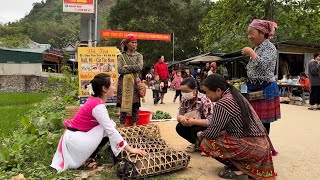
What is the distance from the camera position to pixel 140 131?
4.30 metres

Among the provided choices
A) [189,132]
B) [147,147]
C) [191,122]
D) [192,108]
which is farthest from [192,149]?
[147,147]

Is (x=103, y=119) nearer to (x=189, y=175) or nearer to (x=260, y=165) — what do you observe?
(x=189, y=175)

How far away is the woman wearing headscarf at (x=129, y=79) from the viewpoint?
537 centimetres

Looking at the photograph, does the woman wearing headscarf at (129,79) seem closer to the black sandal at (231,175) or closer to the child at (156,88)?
the black sandal at (231,175)

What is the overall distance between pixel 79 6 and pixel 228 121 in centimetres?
559

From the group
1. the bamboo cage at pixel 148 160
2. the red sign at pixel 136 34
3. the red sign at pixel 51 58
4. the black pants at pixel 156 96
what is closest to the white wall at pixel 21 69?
the red sign at pixel 136 34

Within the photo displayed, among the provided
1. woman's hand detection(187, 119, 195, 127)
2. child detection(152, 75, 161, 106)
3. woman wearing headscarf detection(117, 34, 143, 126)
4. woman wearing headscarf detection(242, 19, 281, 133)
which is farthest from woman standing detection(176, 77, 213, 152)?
child detection(152, 75, 161, 106)

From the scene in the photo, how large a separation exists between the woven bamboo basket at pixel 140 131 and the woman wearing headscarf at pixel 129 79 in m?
0.99

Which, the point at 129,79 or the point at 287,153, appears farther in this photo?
the point at 129,79

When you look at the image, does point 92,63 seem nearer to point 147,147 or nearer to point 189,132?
point 189,132

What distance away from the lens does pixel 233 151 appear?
3354mm

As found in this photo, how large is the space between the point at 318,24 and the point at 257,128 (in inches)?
489

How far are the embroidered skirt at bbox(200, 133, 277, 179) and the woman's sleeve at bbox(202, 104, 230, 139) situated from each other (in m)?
0.07

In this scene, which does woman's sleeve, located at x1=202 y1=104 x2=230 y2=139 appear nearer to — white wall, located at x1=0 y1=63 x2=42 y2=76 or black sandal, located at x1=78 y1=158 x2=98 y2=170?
black sandal, located at x1=78 y1=158 x2=98 y2=170
